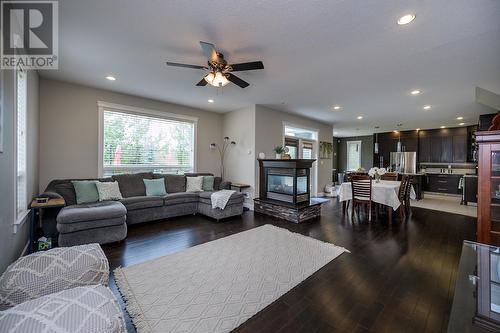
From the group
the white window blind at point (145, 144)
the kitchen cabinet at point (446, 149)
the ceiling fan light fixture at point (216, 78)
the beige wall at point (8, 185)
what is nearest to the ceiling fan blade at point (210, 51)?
the ceiling fan light fixture at point (216, 78)

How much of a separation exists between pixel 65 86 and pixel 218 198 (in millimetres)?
3772

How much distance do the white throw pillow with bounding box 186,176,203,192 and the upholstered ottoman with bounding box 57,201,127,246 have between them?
2000mm

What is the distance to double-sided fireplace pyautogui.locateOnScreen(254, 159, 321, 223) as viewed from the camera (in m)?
4.77

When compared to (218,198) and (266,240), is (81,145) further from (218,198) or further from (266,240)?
(266,240)

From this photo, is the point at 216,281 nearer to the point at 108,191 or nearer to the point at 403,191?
the point at 108,191

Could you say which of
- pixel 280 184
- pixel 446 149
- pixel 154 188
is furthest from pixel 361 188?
pixel 446 149

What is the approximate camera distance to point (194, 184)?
5355 mm

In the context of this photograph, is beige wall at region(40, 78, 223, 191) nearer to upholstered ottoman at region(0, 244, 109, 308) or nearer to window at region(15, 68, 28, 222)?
window at region(15, 68, 28, 222)

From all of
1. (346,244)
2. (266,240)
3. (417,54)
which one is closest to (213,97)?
(266,240)

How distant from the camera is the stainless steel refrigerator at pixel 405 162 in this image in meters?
8.88

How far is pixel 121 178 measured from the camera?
14.7ft

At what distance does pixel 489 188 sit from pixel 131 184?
579 cm

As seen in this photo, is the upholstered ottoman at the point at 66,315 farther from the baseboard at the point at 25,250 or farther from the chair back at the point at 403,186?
the chair back at the point at 403,186

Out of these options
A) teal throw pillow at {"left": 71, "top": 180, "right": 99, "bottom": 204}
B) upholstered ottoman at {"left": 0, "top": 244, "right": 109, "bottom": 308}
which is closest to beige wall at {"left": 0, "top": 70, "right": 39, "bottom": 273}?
upholstered ottoman at {"left": 0, "top": 244, "right": 109, "bottom": 308}
